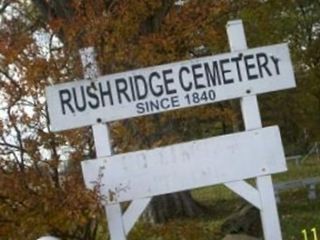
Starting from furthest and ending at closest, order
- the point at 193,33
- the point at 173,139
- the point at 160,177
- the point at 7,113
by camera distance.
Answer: the point at 193,33 → the point at 173,139 → the point at 7,113 → the point at 160,177

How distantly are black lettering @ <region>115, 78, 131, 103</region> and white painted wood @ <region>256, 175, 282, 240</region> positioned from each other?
1287mm

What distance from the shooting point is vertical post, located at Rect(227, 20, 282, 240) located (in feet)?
18.5

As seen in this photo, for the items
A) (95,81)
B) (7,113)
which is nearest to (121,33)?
(95,81)

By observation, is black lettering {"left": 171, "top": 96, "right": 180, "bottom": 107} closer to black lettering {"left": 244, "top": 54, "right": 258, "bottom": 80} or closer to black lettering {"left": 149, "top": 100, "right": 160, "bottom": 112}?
black lettering {"left": 149, "top": 100, "right": 160, "bottom": 112}

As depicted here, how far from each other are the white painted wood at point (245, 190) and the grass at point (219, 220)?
0.93 m

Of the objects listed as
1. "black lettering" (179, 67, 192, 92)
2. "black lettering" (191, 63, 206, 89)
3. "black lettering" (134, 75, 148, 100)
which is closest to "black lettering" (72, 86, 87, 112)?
"black lettering" (134, 75, 148, 100)

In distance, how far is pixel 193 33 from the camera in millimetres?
7465

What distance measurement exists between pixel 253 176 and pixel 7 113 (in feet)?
7.17

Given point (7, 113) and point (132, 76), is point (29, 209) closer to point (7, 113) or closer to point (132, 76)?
point (7, 113)

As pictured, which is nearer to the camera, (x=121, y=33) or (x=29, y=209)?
(x=29, y=209)

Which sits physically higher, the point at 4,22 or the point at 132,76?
the point at 4,22

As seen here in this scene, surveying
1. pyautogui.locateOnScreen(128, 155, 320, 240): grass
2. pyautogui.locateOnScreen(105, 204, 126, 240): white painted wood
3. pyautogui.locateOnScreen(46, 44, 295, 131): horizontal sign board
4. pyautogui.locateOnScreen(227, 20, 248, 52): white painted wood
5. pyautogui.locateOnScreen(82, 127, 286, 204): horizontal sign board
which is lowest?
pyautogui.locateOnScreen(128, 155, 320, 240): grass

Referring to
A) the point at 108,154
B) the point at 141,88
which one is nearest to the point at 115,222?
the point at 108,154

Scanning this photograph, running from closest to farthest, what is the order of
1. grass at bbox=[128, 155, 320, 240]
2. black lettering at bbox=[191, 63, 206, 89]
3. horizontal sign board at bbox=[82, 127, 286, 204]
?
horizontal sign board at bbox=[82, 127, 286, 204] < black lettering at bbox=[191, 63, 206, 89] < grass at bbox=[128, 155, 320, 240]
